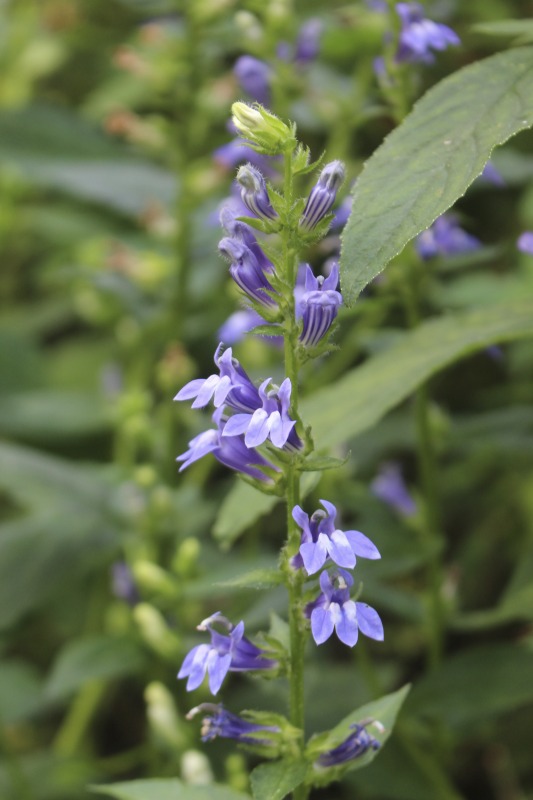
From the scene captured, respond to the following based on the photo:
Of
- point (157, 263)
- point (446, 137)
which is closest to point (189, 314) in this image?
point (157, 263)

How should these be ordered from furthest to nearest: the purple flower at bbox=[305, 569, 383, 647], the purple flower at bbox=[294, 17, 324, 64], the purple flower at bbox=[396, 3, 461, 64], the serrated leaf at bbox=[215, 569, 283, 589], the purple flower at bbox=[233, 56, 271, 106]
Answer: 1. the purple flower at bbox=[294, 17, 324, 64]
2. the purple flower at bbox=[233, 56, 271, 106]
3. the purple flower at bbox=[396, 3, 461, 64]
4. the serrated leaf at bbox=[215, 569, 283, 589]
5. the purple flower at bbox=[305, 569, 383, 647]

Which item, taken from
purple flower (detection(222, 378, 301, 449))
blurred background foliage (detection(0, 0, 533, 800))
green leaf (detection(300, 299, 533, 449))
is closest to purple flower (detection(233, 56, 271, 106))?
blurred background foliage (detection(0, 0, 533, 800))

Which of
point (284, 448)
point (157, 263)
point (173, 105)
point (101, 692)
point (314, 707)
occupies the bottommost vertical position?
point (101, 692)

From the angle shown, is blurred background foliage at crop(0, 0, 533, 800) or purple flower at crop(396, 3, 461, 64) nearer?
purple flower at crop(396, 3, 461, 64)

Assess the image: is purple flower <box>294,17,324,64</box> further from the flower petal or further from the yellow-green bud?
the flower petal

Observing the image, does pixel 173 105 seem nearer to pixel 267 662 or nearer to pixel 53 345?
pixel 53 345

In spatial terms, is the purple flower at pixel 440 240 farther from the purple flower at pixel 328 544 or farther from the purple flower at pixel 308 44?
the purple flower at pixel 328 544

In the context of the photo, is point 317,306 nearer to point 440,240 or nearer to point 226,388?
point 226,388
